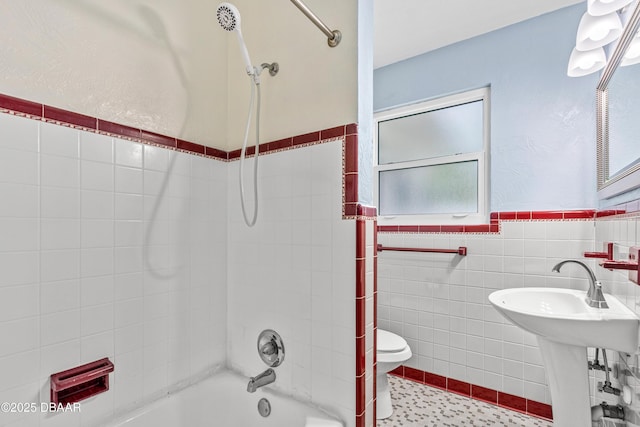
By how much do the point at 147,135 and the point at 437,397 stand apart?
2.32m

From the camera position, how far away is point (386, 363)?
1.72 meters

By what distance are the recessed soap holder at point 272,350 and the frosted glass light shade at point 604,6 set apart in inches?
74.6

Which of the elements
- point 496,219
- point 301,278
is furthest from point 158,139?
point 496,219

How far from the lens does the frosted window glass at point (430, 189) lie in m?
2.23

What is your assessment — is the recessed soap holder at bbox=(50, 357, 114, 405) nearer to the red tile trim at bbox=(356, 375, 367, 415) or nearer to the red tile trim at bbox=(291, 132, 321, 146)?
the red tile trim at bbox=(356, 375, 367, 415)

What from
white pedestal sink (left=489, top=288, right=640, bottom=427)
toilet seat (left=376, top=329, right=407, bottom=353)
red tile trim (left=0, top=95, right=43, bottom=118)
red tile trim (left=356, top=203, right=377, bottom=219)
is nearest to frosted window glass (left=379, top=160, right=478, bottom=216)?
white pedestal sink (left=489, top=288, right=640, bottom=427)

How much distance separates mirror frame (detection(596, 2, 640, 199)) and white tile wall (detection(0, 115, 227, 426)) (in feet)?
5.63

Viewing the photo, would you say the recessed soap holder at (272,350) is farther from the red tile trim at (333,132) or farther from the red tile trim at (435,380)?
the red tile trim at (435,380)

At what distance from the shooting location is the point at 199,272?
1.45 metres

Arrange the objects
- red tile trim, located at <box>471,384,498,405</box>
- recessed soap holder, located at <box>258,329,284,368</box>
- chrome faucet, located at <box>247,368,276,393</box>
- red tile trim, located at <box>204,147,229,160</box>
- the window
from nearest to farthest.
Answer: chrome faucet, located at <box>247,368,276,393</box> → recessed soap holder, located at <box>258,329,284,368</box> → red tile trim, located at <box>204,147,229,160</box> → red tile trim, located at <box>471,384,498,405</box> → the window

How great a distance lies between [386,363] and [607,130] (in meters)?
1.64

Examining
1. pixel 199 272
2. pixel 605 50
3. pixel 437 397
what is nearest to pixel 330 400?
pixel 199 272

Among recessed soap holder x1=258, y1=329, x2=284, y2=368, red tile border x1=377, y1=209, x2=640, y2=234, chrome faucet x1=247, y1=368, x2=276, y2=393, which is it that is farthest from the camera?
red tile border x1=377, y1=209, x2=640, y2=234

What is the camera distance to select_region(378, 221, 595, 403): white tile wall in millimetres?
1815
